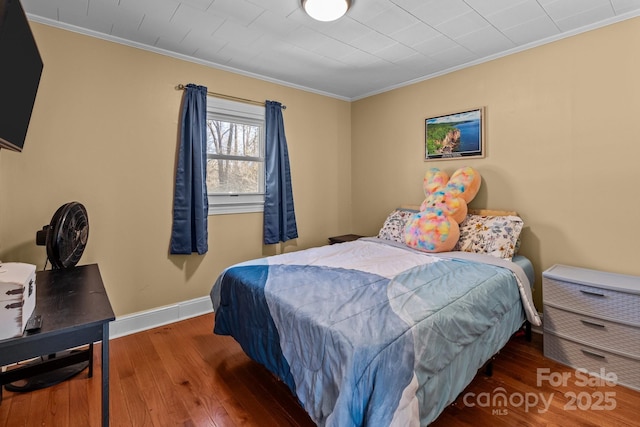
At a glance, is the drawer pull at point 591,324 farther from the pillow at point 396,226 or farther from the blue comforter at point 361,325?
the pillow at point 396,226

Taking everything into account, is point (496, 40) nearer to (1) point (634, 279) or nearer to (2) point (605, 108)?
(2) point (605, 108)

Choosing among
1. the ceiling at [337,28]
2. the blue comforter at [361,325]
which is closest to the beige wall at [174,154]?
the ceiling at [337,28]

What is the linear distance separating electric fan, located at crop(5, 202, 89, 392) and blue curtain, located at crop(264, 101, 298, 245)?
1.66 meters

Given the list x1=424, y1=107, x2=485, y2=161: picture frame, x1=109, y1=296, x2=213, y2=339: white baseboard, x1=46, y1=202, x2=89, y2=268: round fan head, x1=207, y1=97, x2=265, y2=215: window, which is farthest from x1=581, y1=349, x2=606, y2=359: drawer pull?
x1=46, y1=202, x2=89, y2=268: round fan head

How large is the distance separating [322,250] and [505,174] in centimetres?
178

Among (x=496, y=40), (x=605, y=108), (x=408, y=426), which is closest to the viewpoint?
(x=408, y=426)

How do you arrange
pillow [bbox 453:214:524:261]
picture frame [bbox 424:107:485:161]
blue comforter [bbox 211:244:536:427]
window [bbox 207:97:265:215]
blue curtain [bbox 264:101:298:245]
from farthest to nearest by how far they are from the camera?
blue curtain [bbox 264:101:298:245] < window [bbox 207:97:265:215] < picture frame [bbox 424:107:485:161] < pillow [bbox 453:214:524:261] < blue comforter [bbox 211:244:536:427]

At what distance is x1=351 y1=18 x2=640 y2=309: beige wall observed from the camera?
2215 millimetres

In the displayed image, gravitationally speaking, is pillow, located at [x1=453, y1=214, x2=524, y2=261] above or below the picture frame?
below

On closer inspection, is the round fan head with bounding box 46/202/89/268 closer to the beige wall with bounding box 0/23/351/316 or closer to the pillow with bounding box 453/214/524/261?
the beige wall with bounding box 0/23/351/316

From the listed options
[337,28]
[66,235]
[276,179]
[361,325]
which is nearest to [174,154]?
[276,179]

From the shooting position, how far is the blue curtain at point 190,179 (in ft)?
9.26

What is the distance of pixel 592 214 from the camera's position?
2359mm

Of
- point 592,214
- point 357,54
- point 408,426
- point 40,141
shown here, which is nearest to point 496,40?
point 357,54
